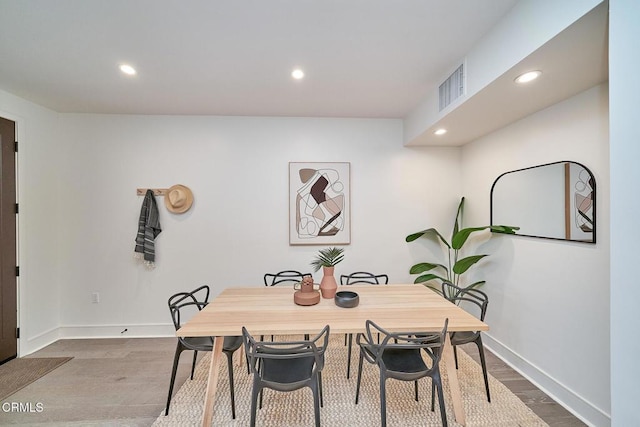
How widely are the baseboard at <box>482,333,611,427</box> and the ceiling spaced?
2642 millimetres

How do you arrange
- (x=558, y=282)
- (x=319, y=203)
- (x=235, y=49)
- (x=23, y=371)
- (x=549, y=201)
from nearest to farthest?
(x=235, y=49) < (x=558, y=282) < (x=549, y=201) < (x=23, y=371) < (x=319, y=203)

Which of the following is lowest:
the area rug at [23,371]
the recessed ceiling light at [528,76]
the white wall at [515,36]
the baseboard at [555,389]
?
the area rug at [23,371]

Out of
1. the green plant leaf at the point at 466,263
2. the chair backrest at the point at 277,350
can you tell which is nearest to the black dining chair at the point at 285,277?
the chair backrest at the point at 277,350

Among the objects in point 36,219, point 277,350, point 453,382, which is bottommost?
point 453,382

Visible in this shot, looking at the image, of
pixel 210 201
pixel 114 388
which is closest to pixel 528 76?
pixel 210 201

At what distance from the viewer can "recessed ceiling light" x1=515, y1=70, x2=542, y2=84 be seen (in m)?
1.60

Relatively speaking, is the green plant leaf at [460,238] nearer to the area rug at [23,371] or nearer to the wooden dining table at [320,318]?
the wooden dining table at [320,318]

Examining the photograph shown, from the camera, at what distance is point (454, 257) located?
10.8 ft

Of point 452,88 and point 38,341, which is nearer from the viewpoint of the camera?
point 452,88

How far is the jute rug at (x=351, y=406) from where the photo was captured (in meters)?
1.80

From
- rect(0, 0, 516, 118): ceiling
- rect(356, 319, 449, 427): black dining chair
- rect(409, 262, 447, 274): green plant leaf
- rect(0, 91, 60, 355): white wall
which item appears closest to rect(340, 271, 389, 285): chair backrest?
rect(409, 262, 447, 274): green plant leaf

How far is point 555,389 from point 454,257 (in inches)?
59.7

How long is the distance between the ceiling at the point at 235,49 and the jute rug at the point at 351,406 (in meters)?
2.63

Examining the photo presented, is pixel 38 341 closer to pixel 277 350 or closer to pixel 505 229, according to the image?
pixel 277 350
